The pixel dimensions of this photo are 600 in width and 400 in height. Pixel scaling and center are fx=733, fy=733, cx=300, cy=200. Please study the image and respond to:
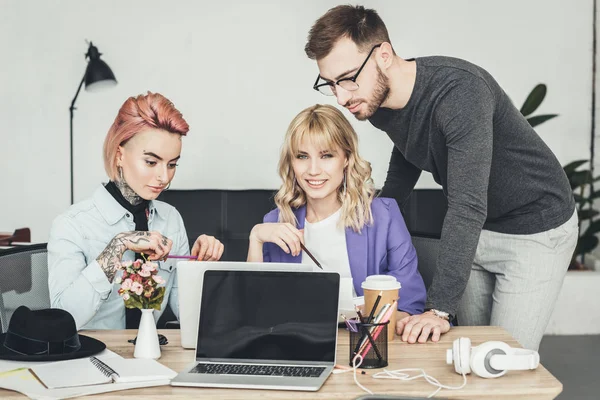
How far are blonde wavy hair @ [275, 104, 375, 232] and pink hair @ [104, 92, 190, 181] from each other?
369 millimetres

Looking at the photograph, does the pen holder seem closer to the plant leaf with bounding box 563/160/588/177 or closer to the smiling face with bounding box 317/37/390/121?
the smiling face with bounding box 317/37/390/121

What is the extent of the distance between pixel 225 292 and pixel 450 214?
24.4 inches

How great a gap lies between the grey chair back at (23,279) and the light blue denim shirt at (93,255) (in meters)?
0.15

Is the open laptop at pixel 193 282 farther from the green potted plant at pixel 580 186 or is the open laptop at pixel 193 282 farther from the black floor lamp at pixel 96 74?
the green potted plant at pixel 580 186

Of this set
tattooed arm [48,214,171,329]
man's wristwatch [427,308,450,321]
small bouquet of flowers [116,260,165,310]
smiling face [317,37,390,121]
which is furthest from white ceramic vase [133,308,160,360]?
smiling face [317,37,390,121]

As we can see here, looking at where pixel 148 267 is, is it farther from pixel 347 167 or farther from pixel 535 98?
pixel 535 98

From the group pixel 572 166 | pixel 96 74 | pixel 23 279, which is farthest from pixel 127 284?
pixel 572 166

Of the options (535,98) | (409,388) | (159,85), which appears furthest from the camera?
(159,85)

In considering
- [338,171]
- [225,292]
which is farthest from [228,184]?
[225,292]

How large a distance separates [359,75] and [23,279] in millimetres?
1129

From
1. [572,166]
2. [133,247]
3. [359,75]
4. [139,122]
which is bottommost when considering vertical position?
[133,247]

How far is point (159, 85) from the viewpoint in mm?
4168

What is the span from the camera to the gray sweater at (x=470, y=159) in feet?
6.10

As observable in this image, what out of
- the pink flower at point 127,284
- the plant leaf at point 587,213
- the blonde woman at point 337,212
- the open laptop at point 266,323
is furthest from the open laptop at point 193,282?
the plant leaf at point 587,213
